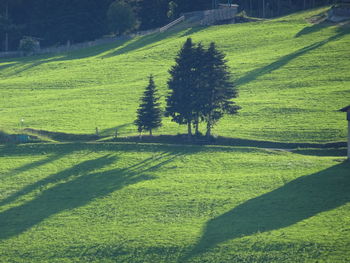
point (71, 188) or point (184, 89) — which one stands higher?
point (184, 89)

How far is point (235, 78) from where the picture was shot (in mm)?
101438

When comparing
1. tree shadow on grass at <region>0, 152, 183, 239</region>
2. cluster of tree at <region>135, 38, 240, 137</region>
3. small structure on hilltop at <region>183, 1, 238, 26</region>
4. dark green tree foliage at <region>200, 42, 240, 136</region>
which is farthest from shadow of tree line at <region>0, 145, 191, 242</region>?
small structure on hilltop at <region>183, 1, 238, 26</region>

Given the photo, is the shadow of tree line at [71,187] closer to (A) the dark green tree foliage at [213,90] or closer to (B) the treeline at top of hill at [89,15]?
(A) the dark green tree foliage at [213,90]

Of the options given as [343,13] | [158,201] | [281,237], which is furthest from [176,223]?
[343,13]

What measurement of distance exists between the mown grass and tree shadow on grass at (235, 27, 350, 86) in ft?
103

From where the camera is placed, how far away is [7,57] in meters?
133

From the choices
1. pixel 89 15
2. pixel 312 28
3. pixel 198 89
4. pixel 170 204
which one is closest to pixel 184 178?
pixel 170 204

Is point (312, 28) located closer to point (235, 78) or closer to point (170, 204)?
point (235, 78)

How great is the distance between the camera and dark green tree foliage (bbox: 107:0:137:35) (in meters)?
136

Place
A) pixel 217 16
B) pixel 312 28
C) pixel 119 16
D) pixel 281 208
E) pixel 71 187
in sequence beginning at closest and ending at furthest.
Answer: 1. pixel 281 208
2. pixel 71 187
3. pixel 312 28
4. pixel 217 16
5. pixel 119 16

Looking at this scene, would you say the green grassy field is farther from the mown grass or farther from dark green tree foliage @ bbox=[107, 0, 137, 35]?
dark green tree foliage @ bbox=[107, 0, 137, 35]

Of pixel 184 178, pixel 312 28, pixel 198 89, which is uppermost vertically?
pixel 312 28

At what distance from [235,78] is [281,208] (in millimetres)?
47039

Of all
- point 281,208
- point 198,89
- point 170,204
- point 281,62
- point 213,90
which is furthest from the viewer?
point 281,62
